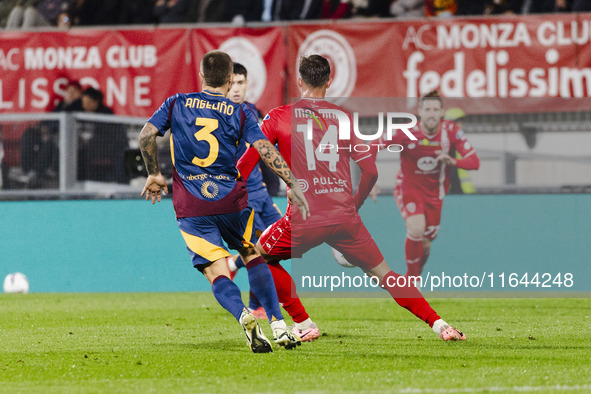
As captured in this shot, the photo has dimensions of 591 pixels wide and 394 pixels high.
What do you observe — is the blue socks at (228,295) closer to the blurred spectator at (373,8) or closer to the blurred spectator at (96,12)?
the blurred spectator at (373,8)

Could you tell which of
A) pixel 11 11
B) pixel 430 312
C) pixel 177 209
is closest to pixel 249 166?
pixel 177 209

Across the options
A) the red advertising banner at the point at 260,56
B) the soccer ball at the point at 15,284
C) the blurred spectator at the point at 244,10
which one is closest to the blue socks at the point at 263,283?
the red advertising banner at the point at 260,56

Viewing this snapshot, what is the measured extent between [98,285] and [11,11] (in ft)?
16.6

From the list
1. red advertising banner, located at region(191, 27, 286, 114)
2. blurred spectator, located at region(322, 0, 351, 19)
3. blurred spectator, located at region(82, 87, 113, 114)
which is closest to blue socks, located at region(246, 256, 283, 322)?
red advertising banner, located at region(191, 27, 286, 114)

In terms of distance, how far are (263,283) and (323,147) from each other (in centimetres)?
98

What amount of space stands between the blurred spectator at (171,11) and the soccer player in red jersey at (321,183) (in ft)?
26.0

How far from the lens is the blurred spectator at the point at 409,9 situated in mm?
13734

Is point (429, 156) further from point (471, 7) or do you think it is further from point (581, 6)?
point (471, 7)

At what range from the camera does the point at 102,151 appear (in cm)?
1254

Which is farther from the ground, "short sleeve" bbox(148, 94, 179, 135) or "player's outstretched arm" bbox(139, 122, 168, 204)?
"short sleeve" bbox(148, 94, 179, 135)

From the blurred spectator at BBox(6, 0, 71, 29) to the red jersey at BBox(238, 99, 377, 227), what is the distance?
26.7ft

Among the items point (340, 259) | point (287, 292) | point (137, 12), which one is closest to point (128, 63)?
point (137, 12)

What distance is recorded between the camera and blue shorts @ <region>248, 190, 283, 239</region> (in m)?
9.22

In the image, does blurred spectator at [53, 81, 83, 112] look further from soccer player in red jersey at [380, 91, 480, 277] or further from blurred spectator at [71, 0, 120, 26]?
soccer player in red jersey at [380, 91, 480, 277]
